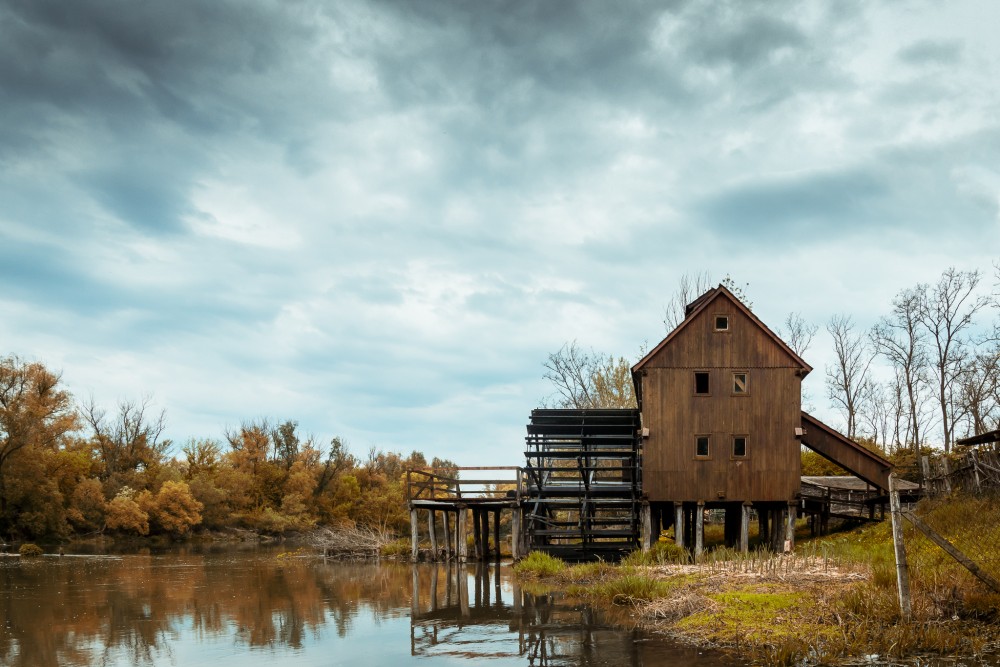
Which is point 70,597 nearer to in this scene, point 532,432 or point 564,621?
point 564,621

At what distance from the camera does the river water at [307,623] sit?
15000mm

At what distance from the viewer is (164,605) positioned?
73.7 ft

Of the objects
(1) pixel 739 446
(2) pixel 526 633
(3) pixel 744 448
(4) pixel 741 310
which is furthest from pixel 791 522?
(2) pixel 526 633

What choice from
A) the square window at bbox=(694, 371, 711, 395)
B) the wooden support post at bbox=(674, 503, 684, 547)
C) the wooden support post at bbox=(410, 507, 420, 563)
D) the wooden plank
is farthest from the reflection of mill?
the wooden support post at bbox=(410, 507, 420, 563)

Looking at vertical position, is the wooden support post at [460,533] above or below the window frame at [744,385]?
below

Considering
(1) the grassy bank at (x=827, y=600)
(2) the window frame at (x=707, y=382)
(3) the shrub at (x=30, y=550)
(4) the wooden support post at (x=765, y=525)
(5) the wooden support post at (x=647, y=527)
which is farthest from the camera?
(3) the shrub at (x=30, y=550)

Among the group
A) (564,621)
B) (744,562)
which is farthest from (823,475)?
(564,621)

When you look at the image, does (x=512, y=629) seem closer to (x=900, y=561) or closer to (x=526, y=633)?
(x=526, y=633)

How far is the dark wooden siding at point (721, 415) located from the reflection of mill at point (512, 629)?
7571mm

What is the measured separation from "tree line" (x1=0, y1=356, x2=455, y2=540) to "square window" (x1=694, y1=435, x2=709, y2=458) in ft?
77.5

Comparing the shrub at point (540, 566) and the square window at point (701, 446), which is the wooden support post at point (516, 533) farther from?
the square window at point (701, 446)

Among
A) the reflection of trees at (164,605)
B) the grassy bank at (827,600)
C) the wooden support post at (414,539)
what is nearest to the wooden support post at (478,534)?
the wooden support post at (414,539)

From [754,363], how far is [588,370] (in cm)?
2783

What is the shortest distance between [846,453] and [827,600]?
15796mm
